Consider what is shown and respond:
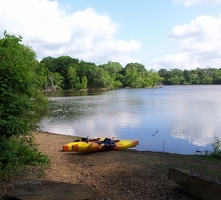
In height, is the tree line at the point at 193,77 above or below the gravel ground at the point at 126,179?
above

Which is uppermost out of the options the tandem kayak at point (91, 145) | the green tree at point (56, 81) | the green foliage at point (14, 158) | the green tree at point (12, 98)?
the green tree at point (56, 81)

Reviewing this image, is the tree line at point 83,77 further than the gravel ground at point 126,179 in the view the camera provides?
Yes

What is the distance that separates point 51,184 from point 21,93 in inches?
160

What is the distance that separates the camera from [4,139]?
7238 millimetres

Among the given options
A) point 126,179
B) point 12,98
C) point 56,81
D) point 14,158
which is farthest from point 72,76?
point 126,179

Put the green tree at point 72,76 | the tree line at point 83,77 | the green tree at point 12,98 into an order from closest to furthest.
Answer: the green tree at point 12,98, the tree line at point 83,77, the green tree at point 72,76

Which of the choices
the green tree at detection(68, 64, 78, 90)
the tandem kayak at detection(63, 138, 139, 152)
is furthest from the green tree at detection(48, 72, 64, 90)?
the tandem kayak at detection(63, 138, 139, 152)

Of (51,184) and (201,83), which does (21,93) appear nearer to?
(51,184)

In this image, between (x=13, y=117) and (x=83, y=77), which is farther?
(x=83, y=77)

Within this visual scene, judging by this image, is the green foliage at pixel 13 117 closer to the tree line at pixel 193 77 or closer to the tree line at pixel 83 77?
the tree line at pixel 83 77

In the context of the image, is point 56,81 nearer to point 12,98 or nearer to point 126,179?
point 12,98

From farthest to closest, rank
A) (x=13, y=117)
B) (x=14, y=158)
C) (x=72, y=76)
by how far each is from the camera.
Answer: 1. (x=72, y=76)
2. (x=13, y=117)
3. (x=14, y=158)

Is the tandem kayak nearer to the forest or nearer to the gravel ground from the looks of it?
the gravel ground

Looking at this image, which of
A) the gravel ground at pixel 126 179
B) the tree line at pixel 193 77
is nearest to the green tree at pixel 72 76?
the tree line at pixel 193 77
